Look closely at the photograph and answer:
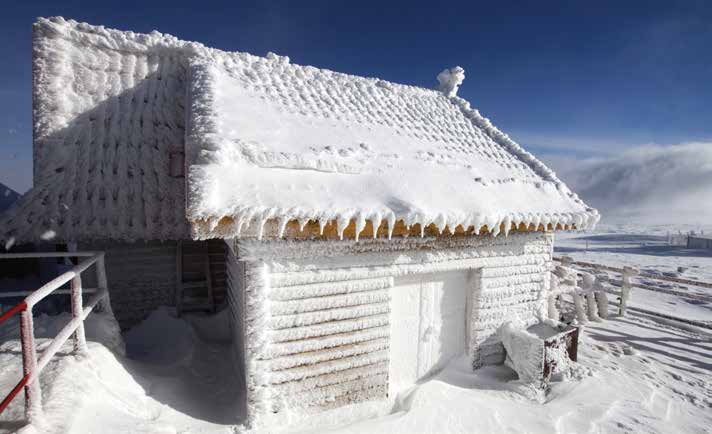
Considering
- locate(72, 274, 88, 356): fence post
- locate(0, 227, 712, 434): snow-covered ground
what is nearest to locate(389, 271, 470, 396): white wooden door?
locate(0, 227, 712, 434): snow-covered ground

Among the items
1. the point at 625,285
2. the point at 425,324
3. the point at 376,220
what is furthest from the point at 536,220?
the point at 625,285

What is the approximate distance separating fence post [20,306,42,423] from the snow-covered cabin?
1.22m

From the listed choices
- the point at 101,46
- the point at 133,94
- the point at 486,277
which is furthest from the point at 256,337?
the point at 101,46

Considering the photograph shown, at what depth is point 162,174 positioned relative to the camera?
5750 mm

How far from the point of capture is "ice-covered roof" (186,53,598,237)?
130 inches

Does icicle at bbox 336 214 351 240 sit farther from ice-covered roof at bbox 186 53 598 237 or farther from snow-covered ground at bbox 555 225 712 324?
snow-covered ground at bbox 555 225 712 324

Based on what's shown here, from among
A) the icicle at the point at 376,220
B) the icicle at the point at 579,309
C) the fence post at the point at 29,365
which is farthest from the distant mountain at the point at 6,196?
the icicle at the point at 579,309

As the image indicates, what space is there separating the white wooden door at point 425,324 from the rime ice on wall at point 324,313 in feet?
0.77

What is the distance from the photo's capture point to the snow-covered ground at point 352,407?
9.55 feet

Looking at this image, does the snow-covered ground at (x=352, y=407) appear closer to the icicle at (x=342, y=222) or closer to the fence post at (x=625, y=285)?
the fence post at (x=625, y=285)

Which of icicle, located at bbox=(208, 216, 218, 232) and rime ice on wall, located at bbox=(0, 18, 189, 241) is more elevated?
rime ice on wall, located at bbox=(0, 18, 189, 241)

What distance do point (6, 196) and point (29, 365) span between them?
13.5 metres

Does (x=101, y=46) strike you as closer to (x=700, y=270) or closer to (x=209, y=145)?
(x=209, y=145)

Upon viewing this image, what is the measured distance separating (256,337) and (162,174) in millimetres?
3776
